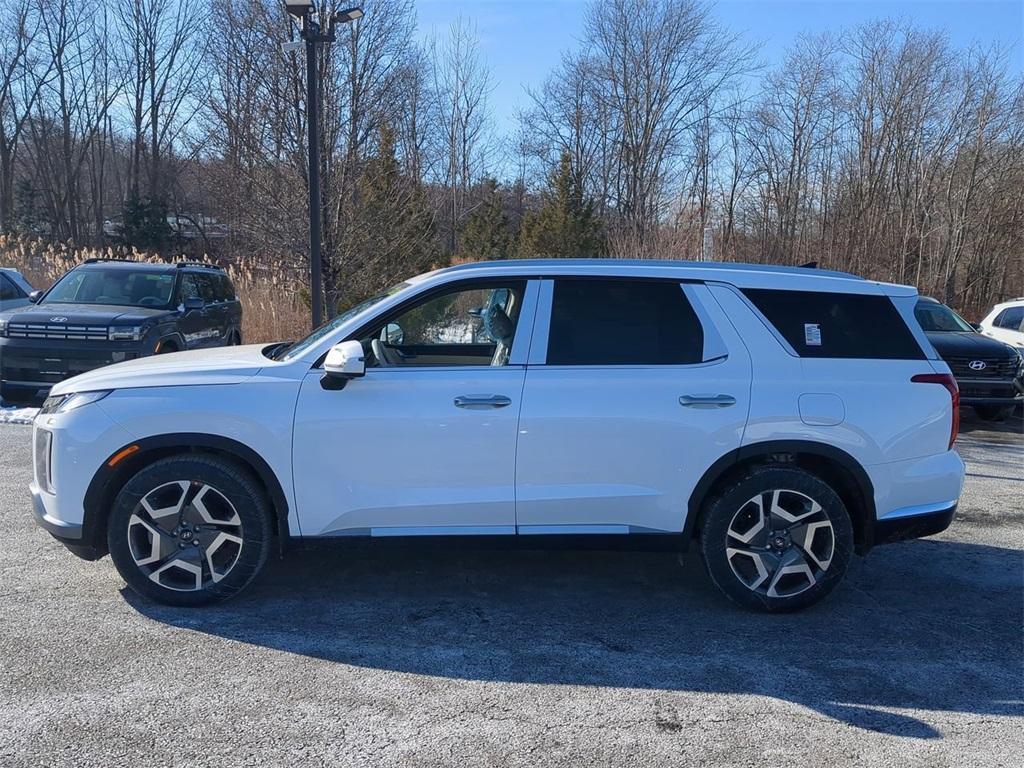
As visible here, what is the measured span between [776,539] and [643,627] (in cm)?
87

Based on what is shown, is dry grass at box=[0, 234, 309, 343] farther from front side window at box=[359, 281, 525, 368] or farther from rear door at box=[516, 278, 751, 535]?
rear door at box=[516, 278, 751, 535]

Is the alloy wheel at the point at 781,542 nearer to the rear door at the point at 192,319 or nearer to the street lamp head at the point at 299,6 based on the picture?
the street lamp head at the point at 299,6

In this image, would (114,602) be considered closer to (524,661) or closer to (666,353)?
(524,661)

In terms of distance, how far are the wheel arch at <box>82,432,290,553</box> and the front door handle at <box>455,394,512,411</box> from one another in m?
1.04

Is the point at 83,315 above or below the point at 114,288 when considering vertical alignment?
below

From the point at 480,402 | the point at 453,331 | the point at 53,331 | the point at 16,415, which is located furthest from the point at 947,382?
the point at 16,415

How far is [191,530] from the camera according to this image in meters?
4.48

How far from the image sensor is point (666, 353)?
4648 mm

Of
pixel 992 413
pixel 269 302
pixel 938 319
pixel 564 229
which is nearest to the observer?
pixel 992 413

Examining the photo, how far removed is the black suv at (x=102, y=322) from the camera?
10.1 m

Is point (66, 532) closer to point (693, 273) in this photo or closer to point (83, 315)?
point (693, 273)

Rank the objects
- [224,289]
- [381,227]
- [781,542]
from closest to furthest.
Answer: [781,542], [224,289], [381,227]

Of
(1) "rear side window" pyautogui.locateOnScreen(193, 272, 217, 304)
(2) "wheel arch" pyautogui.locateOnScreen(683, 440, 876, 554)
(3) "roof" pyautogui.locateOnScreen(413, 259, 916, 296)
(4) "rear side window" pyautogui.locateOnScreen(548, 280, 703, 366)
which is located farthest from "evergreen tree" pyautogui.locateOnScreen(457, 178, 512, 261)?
(2) "wheel arch" pyautogui.locateOnScreen(683, 440, 876, 554)

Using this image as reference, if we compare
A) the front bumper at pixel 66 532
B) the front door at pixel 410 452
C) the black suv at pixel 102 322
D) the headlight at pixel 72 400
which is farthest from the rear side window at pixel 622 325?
the black suv at pixel 102 322
